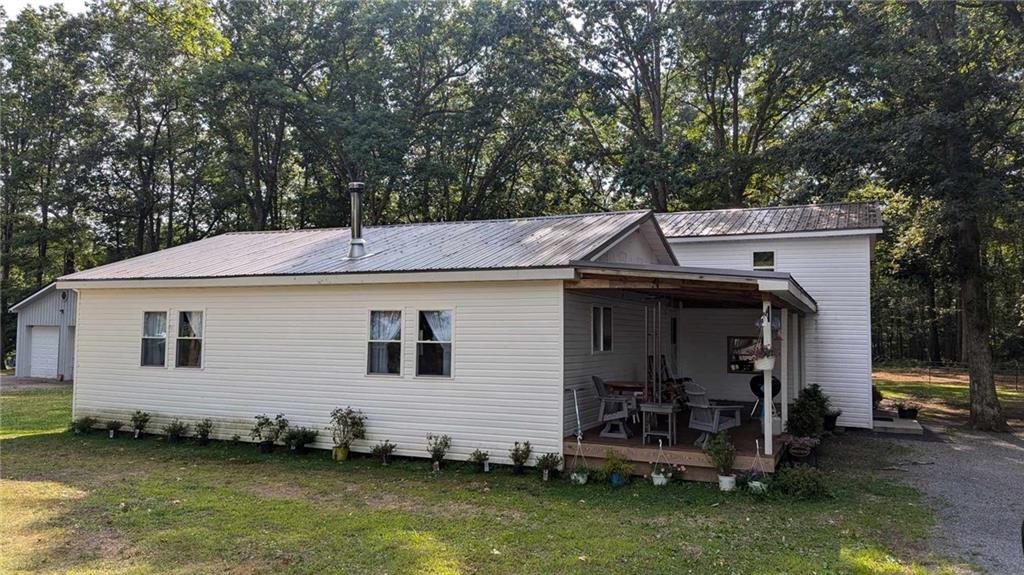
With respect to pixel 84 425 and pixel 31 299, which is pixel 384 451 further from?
pixel 31 299

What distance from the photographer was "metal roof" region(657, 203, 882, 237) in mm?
13266

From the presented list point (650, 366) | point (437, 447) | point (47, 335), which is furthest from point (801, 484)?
point (47, 335)

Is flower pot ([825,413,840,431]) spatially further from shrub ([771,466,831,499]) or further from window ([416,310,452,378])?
window ([416,310,452,378])

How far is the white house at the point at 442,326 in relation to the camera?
329 inches

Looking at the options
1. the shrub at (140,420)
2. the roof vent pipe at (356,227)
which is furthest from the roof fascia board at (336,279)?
the shrub at (140,420)

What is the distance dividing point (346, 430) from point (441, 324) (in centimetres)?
213

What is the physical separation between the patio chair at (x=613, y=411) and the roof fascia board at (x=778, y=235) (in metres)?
6.40

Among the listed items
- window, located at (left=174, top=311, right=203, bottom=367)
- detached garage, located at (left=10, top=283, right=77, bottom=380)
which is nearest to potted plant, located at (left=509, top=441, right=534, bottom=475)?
window, located at (left=174, top=311, right=203, bottom=367)

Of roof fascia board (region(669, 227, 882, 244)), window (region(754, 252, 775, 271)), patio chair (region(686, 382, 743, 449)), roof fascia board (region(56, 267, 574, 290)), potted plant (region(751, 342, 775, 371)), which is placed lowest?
patio chair (region(686, 382, 743, 449))

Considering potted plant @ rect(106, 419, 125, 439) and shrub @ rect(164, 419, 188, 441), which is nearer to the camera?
shrub @ rect(164, 419, 188, 441)

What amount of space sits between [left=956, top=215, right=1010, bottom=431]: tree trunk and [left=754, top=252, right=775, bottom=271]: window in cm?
425

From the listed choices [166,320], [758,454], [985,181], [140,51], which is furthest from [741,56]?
[140,51]

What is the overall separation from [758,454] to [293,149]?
23.9 metres

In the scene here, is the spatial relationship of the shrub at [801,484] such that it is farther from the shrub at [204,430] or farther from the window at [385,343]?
the shrub at [204,430]
